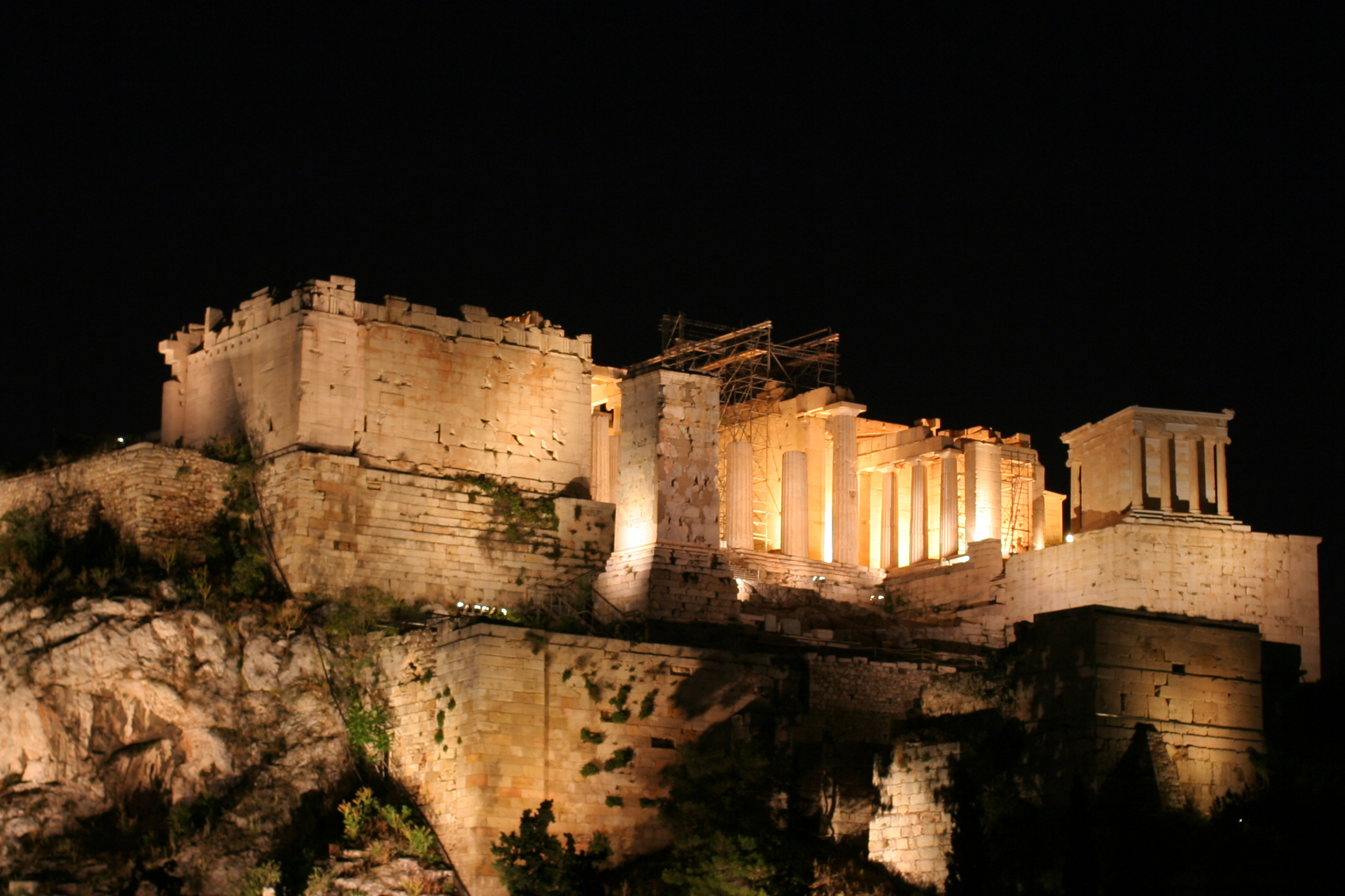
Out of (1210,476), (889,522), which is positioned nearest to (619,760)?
(1210,476)

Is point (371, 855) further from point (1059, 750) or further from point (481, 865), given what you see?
point (1059, 750)

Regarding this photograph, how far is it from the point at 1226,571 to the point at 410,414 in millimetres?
19197

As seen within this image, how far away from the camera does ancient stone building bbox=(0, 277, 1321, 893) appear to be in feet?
122

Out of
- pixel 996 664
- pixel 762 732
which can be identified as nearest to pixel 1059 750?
pixel 996 664

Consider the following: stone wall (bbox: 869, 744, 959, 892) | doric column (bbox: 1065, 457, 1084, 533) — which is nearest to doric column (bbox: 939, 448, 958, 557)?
doric column (bbox: 1065, 457, 1084, 533)

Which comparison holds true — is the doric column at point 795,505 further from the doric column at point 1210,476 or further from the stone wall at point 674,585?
the doric column at point 1210,476

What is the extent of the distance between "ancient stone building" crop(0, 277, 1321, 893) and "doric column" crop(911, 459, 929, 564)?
3.5 inches

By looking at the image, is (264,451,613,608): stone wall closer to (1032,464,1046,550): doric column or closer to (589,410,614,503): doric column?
(589,410,614,503): doric column

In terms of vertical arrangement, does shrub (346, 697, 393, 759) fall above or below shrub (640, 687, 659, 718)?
below

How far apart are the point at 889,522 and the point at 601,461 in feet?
31.4

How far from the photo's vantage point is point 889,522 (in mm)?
57781

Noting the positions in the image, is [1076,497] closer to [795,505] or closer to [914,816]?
[795,505]

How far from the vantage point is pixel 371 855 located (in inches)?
1496

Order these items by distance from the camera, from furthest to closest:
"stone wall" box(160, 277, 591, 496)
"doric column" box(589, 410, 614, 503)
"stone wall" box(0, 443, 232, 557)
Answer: "doric column" box(589, 410, 614, 503) < "stone wall" box(160, 277, 591, 496) < "stone wall" box(0, 443, 232, 557)
